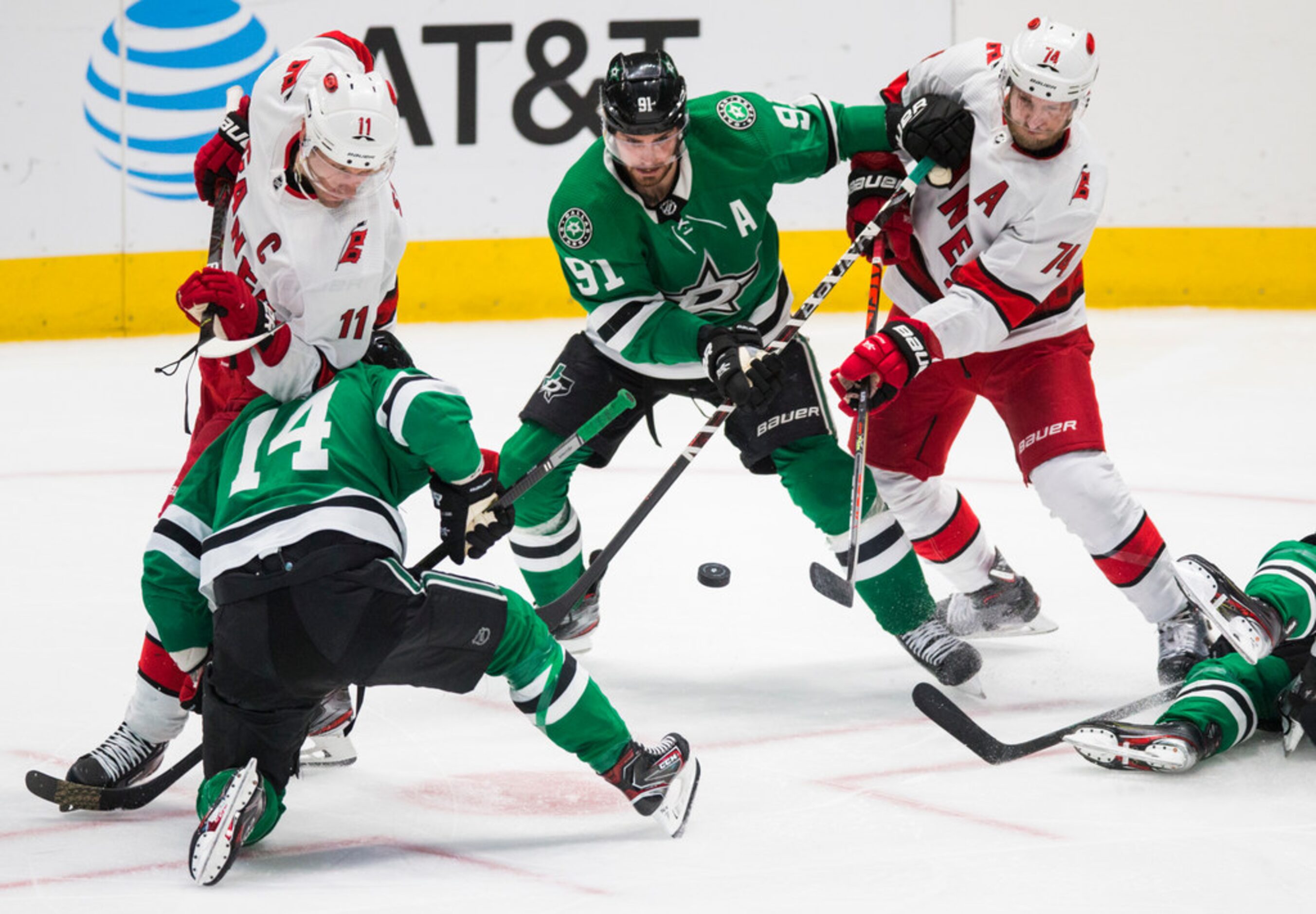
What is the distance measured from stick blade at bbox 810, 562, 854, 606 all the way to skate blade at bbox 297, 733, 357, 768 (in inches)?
36.1

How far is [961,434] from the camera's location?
5.26 metres

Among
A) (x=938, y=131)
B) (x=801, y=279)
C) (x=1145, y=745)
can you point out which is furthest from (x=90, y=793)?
(x=801, y=279)

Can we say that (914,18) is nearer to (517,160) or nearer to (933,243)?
(517,160)

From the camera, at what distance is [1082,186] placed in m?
3.01

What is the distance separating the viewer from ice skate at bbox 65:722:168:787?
2.57 meters

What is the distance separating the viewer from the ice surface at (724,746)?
90.0 inches

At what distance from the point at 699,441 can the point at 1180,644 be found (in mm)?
886

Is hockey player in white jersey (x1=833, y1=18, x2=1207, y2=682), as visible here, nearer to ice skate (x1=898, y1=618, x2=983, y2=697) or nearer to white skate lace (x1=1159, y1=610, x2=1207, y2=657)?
white skate lace (x1=1159, y1=610, x2=1207, y2=657)

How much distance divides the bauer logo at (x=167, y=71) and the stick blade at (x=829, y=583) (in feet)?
13.5

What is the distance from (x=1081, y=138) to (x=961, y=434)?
227cm

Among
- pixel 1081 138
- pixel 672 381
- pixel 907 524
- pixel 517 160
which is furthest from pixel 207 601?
pixel 517 160

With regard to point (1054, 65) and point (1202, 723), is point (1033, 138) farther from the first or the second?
point (1202, 723)

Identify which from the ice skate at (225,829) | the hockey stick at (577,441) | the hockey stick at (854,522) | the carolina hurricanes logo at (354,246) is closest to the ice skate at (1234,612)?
the hockey stick at (854,522)

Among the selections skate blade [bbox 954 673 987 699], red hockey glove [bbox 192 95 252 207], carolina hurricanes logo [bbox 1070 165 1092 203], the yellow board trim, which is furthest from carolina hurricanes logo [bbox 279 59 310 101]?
the yellow board trim
